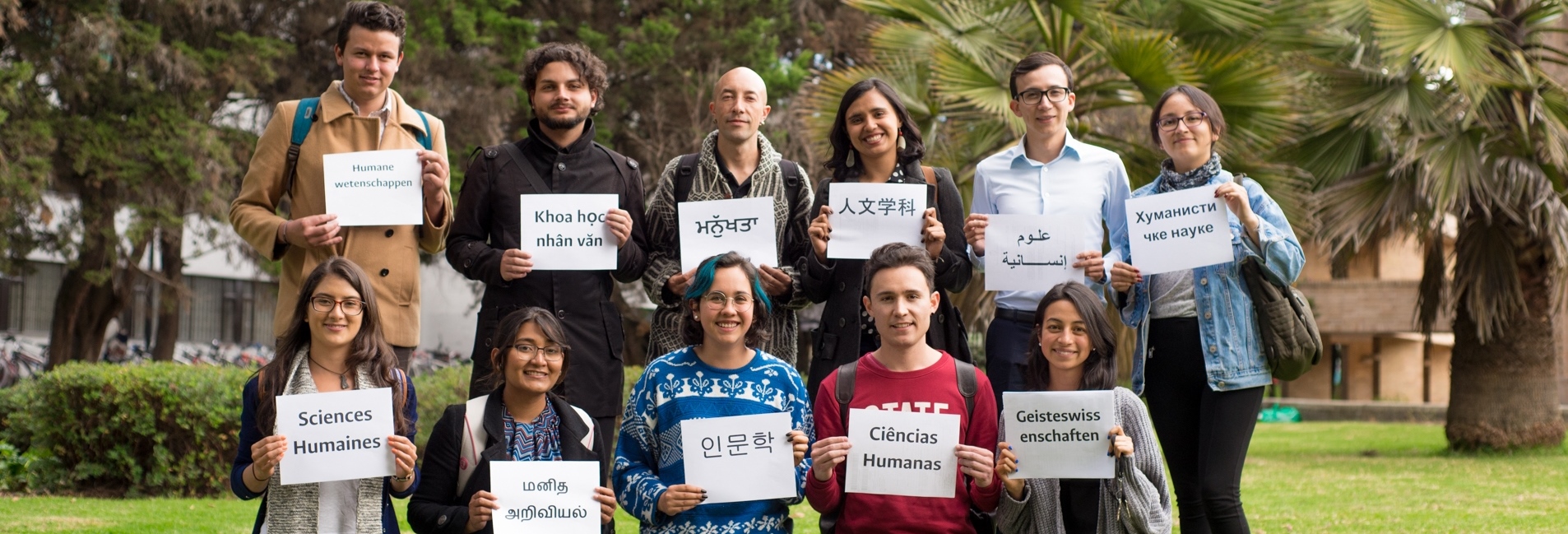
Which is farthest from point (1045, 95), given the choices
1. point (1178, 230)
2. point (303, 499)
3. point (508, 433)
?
point (303, 499)

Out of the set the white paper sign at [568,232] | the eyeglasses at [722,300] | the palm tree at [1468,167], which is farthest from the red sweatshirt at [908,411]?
the palm tree at [1468,167]

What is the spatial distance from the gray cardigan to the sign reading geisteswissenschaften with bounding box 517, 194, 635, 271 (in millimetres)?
1469

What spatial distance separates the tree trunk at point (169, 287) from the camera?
17.1 metres

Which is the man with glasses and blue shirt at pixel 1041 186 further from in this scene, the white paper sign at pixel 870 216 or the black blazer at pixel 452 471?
the black blazer at pixel 452 471

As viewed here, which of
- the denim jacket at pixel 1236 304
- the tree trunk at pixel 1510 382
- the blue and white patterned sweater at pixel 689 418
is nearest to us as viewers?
the blue and white patterned sweater at pixel 689 418

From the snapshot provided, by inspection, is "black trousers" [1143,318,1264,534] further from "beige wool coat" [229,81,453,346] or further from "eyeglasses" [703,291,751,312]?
"beige wool coat" [229,81,453,346]

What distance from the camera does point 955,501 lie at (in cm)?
409

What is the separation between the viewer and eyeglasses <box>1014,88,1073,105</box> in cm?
467

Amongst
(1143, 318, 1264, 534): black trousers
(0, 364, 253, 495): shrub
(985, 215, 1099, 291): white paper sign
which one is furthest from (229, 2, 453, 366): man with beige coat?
(0, 364, 253, 495): shrub

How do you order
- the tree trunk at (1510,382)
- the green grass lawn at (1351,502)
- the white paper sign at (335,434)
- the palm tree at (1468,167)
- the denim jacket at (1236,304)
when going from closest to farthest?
the white paper sign at (335,434) < the denim jacket at (1236,304) < the green grass lawn at (1351,502) < the palm tree at (1468,167) < the tree trunk at (1510,382)

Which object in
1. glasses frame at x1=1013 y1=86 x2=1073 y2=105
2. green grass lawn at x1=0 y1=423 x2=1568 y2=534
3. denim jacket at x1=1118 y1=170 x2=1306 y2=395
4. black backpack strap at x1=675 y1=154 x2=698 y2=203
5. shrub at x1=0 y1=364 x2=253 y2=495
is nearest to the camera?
denim jacket at x1=1118 y1=170 x2=1306 y2=395

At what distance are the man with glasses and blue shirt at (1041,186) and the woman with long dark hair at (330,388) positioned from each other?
1890mm

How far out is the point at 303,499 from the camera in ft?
13.2

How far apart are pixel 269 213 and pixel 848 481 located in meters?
2.12
